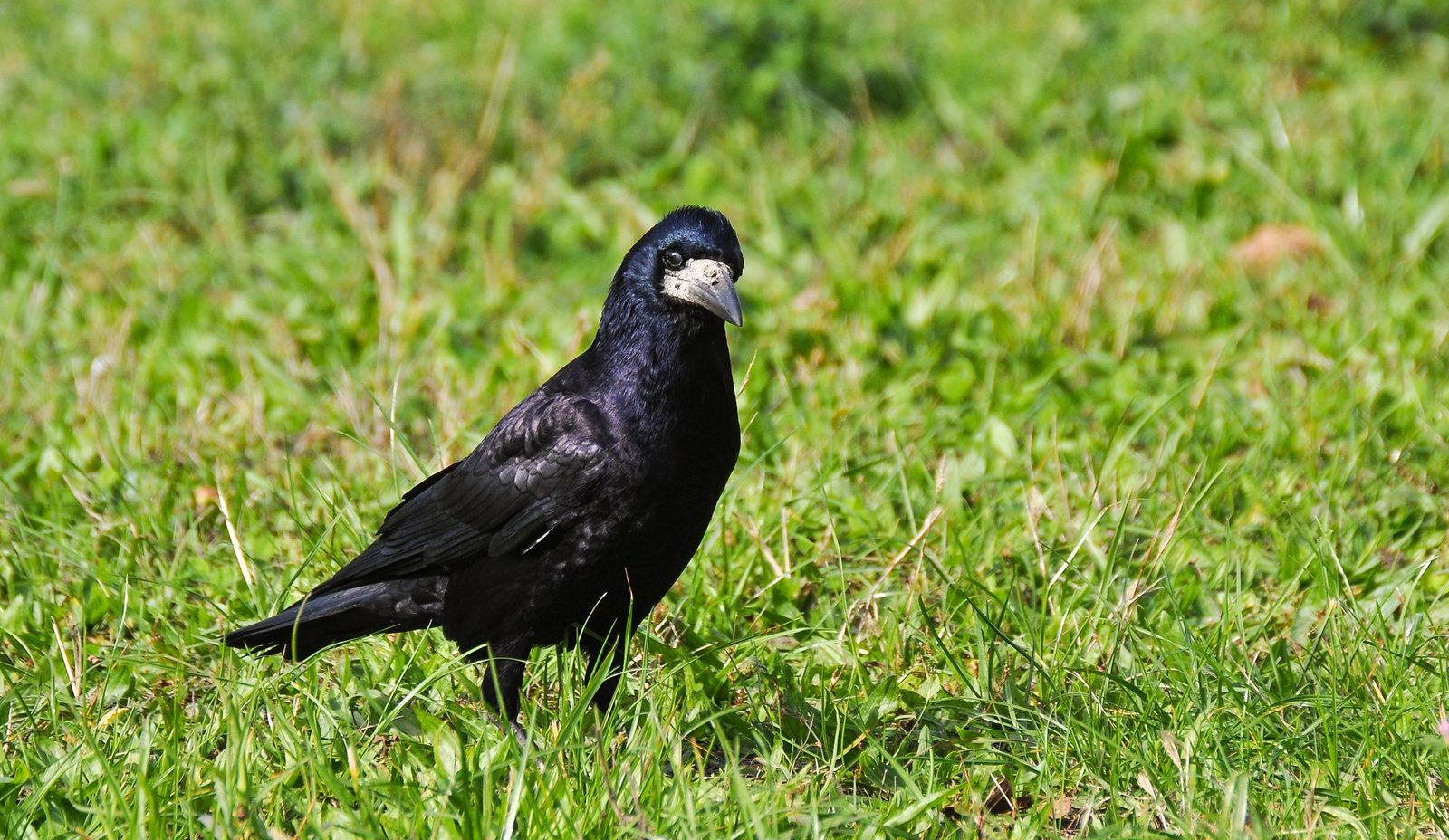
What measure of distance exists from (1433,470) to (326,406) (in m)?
3.21

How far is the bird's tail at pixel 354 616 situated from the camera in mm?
3021

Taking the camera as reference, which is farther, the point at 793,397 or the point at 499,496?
the point at 793,397

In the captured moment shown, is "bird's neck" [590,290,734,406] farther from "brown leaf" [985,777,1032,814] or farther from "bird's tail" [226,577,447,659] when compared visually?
"brown leaf" [985,777,1032,814]

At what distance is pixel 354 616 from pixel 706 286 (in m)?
1.09

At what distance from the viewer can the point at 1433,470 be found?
3.74 meters

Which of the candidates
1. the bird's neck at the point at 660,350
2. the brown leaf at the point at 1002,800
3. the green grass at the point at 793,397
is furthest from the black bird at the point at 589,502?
the brown leaf at the point at 1002,800

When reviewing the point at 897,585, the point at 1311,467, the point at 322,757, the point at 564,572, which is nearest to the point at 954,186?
the point at 1311,467

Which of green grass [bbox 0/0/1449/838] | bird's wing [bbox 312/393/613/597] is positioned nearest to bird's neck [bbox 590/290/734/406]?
bird's wing [bbox 312/393/613/597]

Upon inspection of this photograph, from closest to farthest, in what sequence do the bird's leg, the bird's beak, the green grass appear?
the green grass → the bird's beak → the bird's leg

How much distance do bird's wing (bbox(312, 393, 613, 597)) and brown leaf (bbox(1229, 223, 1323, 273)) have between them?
3.19 meters

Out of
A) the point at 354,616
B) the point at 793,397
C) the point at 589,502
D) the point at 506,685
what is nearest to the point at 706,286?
the point at 589,502

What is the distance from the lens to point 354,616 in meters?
3.05

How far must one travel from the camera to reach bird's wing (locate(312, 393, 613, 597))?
283 centimetres

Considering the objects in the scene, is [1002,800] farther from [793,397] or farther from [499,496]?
[793,397]
